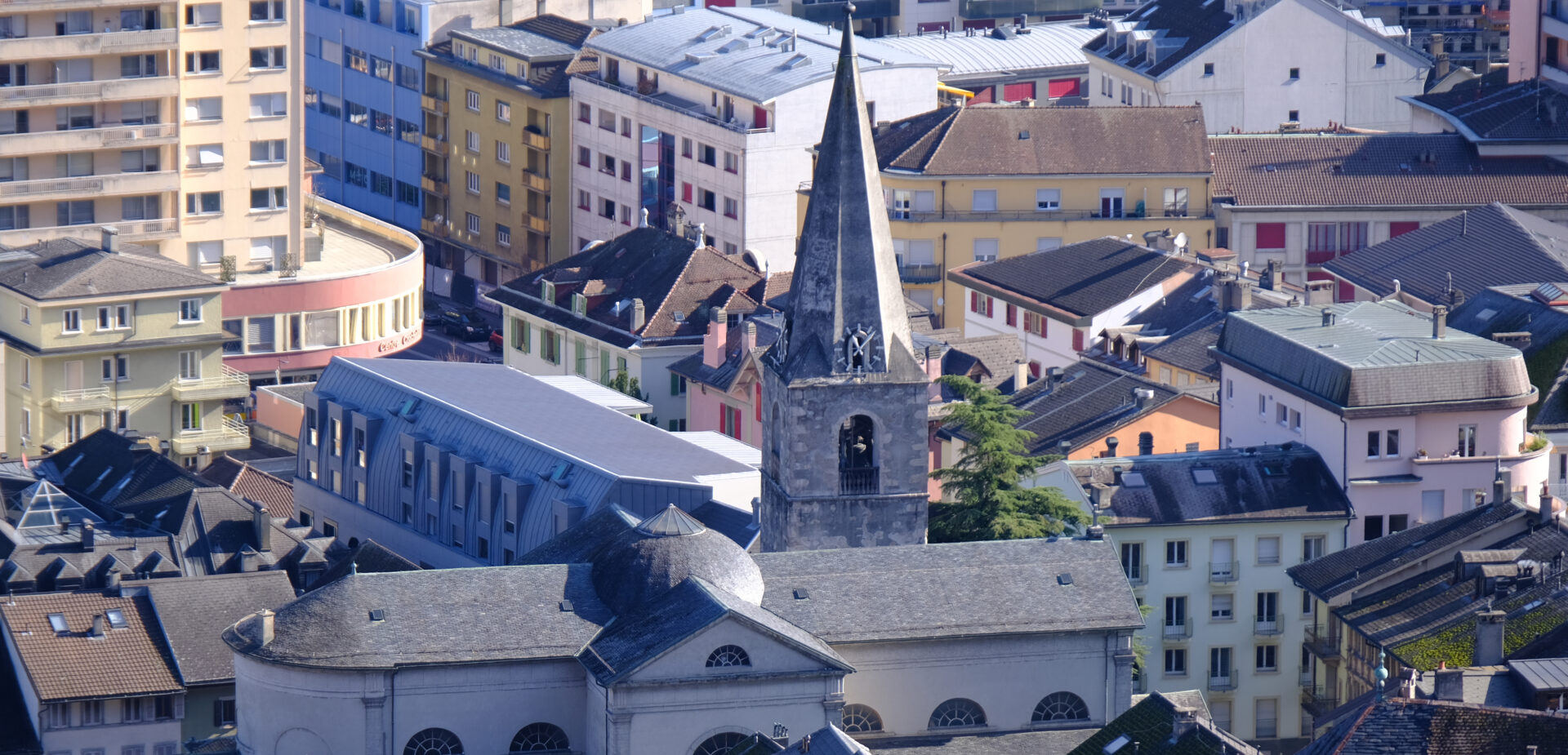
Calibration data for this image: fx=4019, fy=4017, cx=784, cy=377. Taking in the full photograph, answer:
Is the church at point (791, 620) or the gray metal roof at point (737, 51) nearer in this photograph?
the church at point (791, 620)

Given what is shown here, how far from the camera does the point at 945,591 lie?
102 metres

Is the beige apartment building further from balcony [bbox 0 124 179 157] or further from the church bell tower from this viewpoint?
the church bell tower

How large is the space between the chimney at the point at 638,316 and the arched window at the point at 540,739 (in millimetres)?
61829

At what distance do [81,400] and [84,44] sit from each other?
1977 centimetres

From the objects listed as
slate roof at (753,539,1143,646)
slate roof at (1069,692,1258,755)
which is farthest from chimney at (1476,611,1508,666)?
slate roof at (1069,692,1258,755)

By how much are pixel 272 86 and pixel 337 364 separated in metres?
33.0

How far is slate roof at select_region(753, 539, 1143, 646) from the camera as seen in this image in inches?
3969

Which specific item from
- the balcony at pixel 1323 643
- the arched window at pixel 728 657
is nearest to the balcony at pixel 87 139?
the balcony at pixel 1323 643

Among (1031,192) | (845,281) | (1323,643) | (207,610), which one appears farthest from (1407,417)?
(1031,192)

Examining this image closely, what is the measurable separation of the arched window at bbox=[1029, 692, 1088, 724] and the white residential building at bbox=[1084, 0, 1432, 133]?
8805 centimetres

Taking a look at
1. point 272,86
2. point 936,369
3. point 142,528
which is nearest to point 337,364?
point 142,528

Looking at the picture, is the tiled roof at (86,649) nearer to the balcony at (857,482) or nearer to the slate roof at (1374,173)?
the balcony at (857,482)

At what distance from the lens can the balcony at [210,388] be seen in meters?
157

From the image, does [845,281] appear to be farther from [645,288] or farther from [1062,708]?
[645,288]
